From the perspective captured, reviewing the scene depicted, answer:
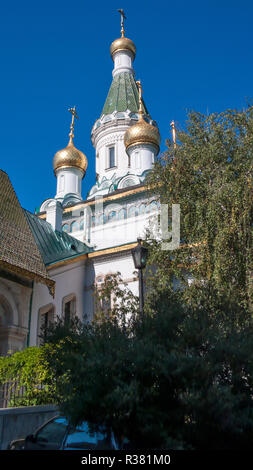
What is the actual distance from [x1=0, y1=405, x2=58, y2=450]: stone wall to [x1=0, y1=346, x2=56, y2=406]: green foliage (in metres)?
0.91

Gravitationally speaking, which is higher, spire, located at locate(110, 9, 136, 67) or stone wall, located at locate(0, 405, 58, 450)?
spire, located at locate(110, 9, 136, 67)

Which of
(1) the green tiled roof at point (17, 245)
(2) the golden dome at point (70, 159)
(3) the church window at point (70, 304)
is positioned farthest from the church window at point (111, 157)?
(1) the green tiled roof at point (17, 245)

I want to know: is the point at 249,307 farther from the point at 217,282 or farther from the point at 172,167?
the point at 172,167

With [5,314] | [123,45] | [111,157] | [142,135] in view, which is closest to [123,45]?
A: [123,45]

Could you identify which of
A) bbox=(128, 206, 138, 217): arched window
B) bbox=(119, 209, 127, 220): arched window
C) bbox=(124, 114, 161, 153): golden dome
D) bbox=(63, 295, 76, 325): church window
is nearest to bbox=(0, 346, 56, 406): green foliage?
bbox=(63, 295, 76, 325): church window

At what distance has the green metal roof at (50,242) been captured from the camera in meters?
16.6

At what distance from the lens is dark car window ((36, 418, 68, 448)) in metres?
5.96

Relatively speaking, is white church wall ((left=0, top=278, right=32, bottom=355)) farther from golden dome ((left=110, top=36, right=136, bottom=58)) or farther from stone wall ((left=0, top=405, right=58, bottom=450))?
golden dome ((left=110, top=36, right=136, bottom=58))

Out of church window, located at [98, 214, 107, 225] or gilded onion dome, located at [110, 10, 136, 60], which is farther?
gilded onion dome, located at [110, 10, 136, 60]

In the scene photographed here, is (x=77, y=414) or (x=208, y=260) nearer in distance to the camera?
(x=77, y=414)
